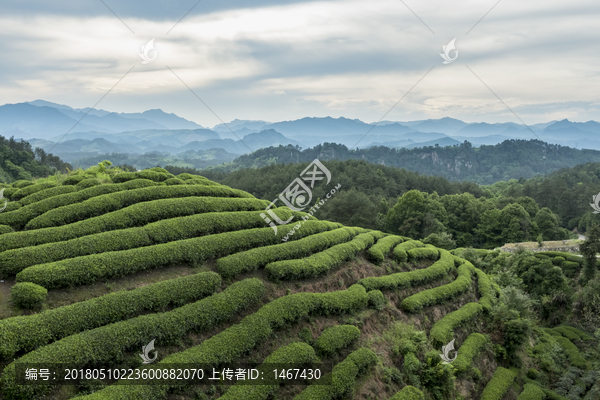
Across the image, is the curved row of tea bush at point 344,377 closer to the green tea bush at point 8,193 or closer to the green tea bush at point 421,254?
the green tea bush at point 421,254

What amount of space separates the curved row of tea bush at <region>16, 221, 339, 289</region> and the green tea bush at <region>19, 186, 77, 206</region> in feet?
19.9

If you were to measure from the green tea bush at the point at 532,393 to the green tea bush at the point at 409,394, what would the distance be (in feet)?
24.0

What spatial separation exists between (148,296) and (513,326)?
18.1 m

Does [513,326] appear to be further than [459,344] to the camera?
Yes

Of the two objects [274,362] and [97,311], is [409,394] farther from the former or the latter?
[97,311]

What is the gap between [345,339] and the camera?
13.4 metres

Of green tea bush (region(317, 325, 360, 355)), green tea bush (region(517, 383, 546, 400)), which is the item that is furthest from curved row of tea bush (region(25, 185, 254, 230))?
green tea bush (region(517, 383, 546, 400))

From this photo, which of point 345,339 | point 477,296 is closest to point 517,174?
point 477,296

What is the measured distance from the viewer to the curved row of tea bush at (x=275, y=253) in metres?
13.9

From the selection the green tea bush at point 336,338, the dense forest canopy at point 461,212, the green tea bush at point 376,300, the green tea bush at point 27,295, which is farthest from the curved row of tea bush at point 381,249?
the dense forest canopy at point 461,212

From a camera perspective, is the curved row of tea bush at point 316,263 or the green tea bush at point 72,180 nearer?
the curved row of tea bush at point 316,263

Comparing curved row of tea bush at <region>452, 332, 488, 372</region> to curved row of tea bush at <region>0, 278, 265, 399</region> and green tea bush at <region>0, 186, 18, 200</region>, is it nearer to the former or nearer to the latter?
curved row of tea bush at <region>0, 278, 265, 399</region>

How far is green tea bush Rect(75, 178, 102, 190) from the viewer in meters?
16.9

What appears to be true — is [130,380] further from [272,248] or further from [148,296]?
[272,248]
